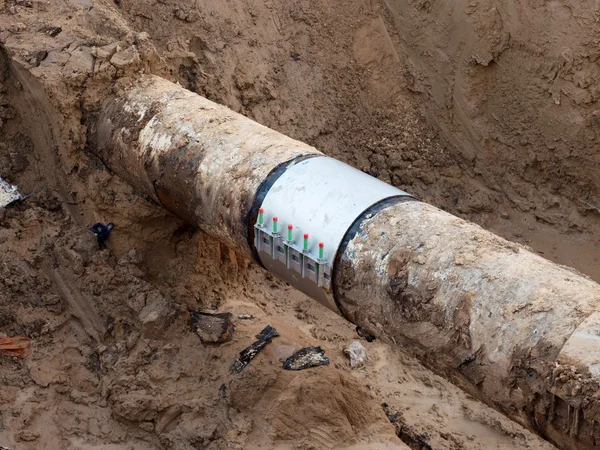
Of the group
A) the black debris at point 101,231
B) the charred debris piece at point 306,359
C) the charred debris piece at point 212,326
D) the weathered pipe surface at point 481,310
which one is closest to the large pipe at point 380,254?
the weathered pipe surface at point 481,310

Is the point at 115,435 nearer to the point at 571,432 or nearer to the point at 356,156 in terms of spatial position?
the point at 571,432

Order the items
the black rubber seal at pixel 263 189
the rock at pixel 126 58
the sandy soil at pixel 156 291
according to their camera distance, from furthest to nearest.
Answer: the rock at pixel 126 58 → the sandy soil at pixel 156 291 → the black rubber seal at pixel 263 189

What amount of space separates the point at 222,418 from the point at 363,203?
173 cm

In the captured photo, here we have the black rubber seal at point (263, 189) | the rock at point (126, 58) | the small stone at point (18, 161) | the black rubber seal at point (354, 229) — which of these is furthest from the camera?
the small stone at point (18, 161)

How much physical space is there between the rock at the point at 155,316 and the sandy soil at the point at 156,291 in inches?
0.4

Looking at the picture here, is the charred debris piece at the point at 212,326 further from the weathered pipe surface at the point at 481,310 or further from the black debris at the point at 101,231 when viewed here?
the weathered pipe surface at the point at 481,310

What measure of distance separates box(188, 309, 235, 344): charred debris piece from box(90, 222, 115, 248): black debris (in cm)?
80

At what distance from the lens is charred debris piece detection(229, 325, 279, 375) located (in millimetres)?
5250

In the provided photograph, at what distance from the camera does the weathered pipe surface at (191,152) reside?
15.8 ft

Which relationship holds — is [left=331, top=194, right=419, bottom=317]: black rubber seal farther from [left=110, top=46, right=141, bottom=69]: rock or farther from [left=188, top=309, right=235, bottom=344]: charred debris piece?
[left=110, top=46, right=141, bottom=69]: rock

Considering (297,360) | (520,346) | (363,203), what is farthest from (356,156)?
(520,346)

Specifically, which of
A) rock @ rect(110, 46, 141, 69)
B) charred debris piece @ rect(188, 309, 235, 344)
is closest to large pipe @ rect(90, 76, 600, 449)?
rock @ rect(110, 46, 141, 69)

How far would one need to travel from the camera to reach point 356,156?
7.63 meters

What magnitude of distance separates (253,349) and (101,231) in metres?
1.38
